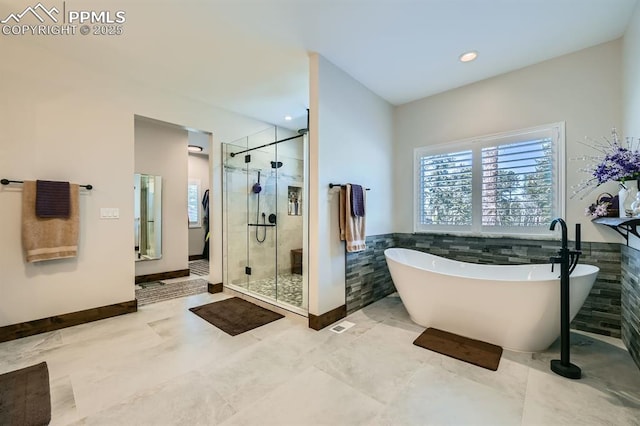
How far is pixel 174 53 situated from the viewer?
248 cm

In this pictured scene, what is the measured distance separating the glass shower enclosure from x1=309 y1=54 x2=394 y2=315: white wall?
2.70 ft

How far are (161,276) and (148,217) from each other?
0.99m

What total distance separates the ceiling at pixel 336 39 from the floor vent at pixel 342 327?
8.79 feet

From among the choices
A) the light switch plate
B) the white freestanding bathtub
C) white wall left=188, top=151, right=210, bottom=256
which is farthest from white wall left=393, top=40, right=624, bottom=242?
white wall left=188, top=151, right=210, bottom=256

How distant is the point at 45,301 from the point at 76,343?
0.62m

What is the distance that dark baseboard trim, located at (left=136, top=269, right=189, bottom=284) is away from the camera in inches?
160

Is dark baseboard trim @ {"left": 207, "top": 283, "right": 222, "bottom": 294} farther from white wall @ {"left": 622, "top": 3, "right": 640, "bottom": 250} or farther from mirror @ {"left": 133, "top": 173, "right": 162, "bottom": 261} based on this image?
white wall @ {"left": 622, "top": 3, "right": 640, "bottom": 250}

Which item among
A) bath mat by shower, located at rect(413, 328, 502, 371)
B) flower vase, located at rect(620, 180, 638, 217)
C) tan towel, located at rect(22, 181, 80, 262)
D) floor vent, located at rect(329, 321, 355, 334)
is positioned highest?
flower vase, located at rect(620, 180, 638, 217)

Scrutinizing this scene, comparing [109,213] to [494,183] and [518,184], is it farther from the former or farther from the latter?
[518,184]

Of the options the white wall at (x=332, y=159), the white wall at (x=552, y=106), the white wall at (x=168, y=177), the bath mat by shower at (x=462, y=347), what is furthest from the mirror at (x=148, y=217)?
the white wall at (x=552, y=106)

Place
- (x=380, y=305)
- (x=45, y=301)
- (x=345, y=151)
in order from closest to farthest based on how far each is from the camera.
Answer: (x=45, y=301) < (x=345, y=151) < (x=380, y=305)

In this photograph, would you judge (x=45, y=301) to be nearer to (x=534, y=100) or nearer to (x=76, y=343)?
(x=76, y=343)

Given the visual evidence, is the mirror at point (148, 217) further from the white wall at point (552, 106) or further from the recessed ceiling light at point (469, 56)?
the recessed ceiling light at point (469, 56)

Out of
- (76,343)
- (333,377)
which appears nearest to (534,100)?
(333,377)
